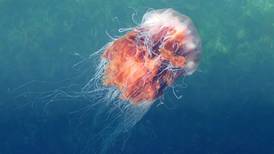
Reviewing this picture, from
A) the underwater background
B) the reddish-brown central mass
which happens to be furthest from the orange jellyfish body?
the underwater background

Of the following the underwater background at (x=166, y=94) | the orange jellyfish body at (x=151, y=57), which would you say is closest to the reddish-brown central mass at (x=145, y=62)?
the orange jellyfish body at (x=151, y=57)

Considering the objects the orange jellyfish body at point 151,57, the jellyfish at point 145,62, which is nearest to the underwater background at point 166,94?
the jellyfish at point 145,62

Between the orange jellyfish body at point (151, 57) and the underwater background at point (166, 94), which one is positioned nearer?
the orange jellyfish body at point (151, 57)

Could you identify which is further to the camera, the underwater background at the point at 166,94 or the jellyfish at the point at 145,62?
the underwater background at the point at 166,94

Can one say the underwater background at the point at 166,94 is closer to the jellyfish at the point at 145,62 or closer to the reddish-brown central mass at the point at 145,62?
the jellyfish at the point at 145,62

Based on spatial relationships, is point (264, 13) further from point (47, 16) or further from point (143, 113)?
point (47, 16)

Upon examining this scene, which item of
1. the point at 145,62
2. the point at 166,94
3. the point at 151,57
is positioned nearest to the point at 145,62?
the point at 145,62
